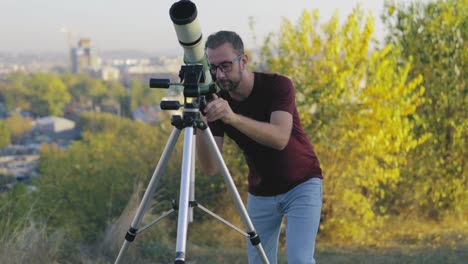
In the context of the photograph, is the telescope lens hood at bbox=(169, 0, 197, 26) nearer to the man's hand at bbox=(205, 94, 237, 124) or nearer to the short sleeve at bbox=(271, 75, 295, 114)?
the man's hand at bbox=(205, 94, 237, 124)

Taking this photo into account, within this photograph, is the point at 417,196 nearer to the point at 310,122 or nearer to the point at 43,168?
the point at 310,122

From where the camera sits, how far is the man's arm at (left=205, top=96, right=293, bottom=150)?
103 inches

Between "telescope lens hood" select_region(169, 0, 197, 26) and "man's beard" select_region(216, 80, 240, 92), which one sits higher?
"telescope lens hood" select_region(169, 0, 197, 26)

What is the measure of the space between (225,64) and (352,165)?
213 inches

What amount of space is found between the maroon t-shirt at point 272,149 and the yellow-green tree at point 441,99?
611 centimetres

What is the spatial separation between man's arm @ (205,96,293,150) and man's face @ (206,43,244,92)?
26cm

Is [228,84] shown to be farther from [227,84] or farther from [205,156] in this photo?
[205,156]

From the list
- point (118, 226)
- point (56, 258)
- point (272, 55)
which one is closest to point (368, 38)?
point (272, 55)

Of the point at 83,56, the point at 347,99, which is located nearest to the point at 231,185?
the point at 347,99

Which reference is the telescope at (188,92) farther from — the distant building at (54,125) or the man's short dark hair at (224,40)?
the distant building at (54,125)

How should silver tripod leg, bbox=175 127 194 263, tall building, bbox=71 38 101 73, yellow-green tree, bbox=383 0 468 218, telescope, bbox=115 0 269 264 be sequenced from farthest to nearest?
tall building, bbox=71 38 101 73, yellow-green tree, bbox=383 0 468 218, telescope, bbox=115 0 269 264, silver tripod leg, bbox=175 127 194 263

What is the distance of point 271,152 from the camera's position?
3.36 metres

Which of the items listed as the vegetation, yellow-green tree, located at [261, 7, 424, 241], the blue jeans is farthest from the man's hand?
yellow-green tree, located at [261, 7, 424, 241]

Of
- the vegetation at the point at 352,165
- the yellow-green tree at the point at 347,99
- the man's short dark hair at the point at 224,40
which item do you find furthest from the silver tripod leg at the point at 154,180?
the yellow-green tree at the point at 347,99
